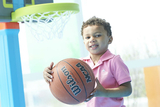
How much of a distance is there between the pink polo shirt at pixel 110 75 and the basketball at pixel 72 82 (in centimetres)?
17

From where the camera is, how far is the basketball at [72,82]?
5.05 ft

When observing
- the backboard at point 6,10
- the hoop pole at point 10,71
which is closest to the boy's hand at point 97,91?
the hoop pole at point 10,71

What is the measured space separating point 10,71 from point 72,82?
2.14ft

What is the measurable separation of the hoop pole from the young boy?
0.41 m

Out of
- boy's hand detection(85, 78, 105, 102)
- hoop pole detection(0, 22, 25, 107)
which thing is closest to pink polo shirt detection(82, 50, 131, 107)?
boy's hand detection(85, 78, 105, 102)

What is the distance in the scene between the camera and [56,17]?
2.11 metres

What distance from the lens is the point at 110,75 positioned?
5.66 ft

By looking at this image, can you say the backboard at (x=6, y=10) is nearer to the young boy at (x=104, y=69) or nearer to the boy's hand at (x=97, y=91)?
the young boy at (x=104, y=69)

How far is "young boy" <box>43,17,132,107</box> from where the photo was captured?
1682mm

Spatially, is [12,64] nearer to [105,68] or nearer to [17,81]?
[17,81]

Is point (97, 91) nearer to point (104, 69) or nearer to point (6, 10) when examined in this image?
point (104, 69)

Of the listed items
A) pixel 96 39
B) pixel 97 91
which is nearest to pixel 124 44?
pixel 96 39

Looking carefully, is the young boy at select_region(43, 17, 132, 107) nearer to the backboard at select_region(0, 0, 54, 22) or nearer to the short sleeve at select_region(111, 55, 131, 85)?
the short sleeve at select_region(111, 55, 131, 85)

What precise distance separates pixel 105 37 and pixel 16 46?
2.38 feet
